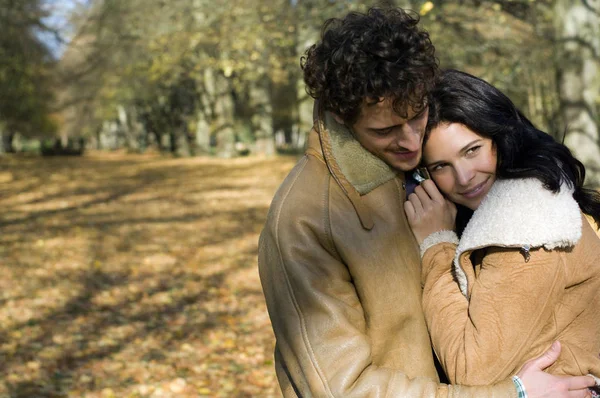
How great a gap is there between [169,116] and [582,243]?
39871mm

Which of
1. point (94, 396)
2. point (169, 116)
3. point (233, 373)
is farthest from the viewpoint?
point (169, 116)

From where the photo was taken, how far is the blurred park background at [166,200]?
23.5ft

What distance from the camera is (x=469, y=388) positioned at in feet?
6.06

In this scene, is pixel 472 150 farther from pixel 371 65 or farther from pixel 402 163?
pixel 371 65

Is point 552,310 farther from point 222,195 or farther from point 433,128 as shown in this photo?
point 222,195

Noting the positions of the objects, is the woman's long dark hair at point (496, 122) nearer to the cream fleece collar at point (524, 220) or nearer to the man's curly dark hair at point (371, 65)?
the cream fleece collar at point (524, 220)

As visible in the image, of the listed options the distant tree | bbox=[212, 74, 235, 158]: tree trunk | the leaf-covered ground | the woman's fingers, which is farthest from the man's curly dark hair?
bbox=[212, 74, 235, 158]: tree trunk

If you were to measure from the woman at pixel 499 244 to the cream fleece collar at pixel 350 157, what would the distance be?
0.29m

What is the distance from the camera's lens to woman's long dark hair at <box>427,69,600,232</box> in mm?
2162

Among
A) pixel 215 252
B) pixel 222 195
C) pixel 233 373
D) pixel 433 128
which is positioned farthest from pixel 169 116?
pixel 433 128

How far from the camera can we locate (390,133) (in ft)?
6.32

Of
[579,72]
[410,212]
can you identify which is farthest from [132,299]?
[579,72]

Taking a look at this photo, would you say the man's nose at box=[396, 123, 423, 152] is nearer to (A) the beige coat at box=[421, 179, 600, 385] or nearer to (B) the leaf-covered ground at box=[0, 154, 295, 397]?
(A) the beige coat at box=[421, 179, 600, 385]

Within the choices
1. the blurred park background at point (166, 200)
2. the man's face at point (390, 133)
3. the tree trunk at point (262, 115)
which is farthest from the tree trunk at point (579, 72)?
the tree trunk at point (262, 115)
